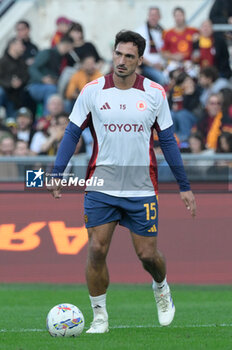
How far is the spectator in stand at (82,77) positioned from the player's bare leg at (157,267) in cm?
833

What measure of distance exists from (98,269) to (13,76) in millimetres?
9926

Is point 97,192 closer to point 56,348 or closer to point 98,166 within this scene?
point 98,166

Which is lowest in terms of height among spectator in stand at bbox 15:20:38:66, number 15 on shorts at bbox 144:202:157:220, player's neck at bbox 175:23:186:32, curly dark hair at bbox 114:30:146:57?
spectator in stand at bbox 15:20:38:66

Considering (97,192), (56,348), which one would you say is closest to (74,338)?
(56,348)

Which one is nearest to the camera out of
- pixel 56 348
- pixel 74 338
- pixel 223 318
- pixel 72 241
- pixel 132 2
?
pixel 56 348

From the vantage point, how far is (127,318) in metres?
9.48

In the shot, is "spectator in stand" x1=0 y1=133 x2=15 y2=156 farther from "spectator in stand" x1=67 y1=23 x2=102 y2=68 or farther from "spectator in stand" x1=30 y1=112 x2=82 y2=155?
"spectator in stand" x1=67 y1=23 x2=102 y2=68

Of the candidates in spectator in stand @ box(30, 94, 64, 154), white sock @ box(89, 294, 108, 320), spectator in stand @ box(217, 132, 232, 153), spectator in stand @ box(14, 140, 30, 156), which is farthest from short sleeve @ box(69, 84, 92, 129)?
spectator in stand @ box(30, 94, 64, 154)

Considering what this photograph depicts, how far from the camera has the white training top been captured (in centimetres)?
805

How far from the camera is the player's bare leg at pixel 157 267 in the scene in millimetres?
8188

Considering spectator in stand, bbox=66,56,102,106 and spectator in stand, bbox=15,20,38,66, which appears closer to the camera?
spectator in stand, bbox=66,56,102,106

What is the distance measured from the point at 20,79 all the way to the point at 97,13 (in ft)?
13.2

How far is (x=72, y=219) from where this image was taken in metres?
12.4

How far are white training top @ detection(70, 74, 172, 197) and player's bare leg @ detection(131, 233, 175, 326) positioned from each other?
16.3 inches
